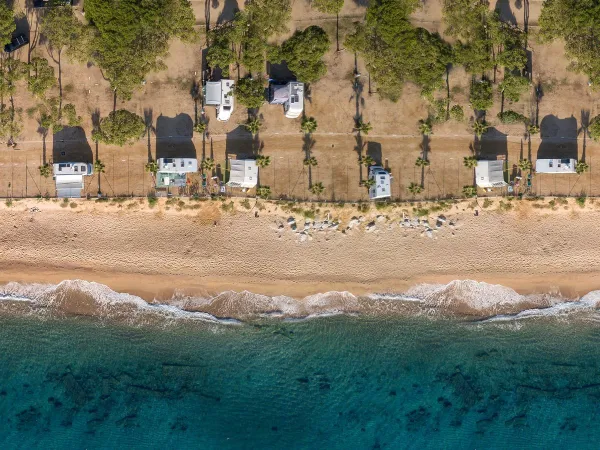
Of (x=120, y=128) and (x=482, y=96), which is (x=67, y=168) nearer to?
(x=120, y=128)

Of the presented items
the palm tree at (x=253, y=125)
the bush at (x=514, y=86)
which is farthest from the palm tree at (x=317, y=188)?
the bush at (x=514, y=86)

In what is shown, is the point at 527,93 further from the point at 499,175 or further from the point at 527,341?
the point at 527,341

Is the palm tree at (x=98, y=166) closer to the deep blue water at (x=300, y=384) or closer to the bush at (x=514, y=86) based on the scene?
the deep blue water at (x=300, y=384)

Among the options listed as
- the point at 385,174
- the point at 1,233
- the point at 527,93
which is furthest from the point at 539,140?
the point at 1,233

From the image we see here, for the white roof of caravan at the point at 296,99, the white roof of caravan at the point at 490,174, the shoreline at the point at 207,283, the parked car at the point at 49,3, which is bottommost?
the shoreline at the point at 207,283

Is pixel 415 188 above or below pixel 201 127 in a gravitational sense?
below

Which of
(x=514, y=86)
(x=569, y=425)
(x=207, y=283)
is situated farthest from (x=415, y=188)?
(x=569, y=425)
